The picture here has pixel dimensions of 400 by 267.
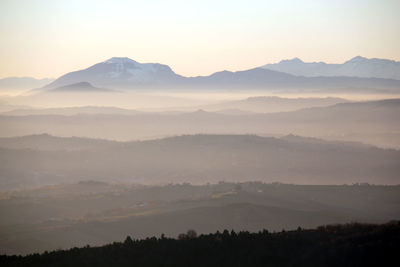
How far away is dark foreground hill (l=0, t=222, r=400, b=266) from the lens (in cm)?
4456

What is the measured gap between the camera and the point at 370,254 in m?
43.6

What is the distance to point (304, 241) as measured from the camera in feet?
161

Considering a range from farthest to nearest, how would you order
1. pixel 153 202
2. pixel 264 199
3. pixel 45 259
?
pixel 153 202, pixel 264 199, pixel 45 259

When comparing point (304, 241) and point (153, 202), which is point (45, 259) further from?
point (153, 202)

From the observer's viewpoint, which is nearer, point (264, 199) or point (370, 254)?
point (370, 254)

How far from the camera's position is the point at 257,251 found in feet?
157

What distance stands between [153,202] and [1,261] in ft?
262

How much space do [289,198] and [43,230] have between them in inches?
1878

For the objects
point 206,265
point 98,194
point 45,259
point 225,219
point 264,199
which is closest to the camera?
point 206,265

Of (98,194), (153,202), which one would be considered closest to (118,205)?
(153,202)

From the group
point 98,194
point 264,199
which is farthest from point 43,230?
point 98,194

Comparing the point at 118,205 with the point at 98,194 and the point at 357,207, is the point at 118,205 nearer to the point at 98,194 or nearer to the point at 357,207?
the point at 98,194

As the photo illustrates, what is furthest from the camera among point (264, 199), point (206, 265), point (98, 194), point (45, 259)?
point (98, 194)

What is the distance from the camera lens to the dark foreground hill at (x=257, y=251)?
146 feet
